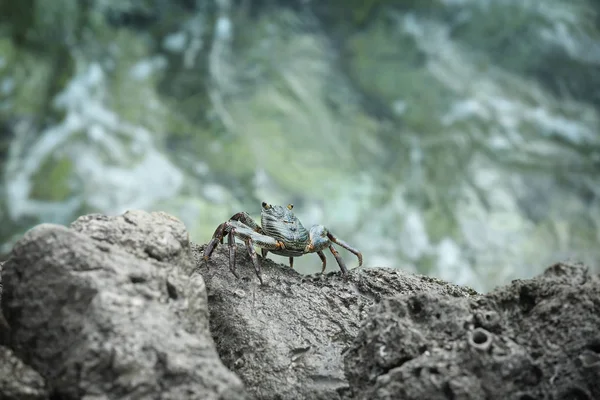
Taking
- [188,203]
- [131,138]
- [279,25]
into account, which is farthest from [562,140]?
[131,138]

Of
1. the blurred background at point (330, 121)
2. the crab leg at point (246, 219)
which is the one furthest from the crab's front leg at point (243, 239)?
the blurred background at point (330, 121)

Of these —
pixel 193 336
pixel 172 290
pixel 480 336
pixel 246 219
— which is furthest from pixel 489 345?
pixel 246 219

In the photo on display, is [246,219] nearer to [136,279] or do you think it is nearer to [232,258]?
[232,258]

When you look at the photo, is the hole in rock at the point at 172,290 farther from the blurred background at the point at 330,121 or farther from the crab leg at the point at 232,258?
the blurred background at the point at 330,121

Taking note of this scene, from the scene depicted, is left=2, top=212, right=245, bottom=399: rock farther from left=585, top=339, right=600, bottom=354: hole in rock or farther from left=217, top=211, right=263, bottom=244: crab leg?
left=585, top=339, right=600, bottom=354: hole in rock

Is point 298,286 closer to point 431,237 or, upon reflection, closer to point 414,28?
point 431,237

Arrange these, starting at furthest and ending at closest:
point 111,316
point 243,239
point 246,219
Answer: point 246,219
point 243,239
point 111,316

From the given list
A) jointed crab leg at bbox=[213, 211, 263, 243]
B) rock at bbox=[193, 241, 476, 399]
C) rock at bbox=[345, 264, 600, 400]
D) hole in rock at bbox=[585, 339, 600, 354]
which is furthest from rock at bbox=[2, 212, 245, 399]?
hole in rock at bbox=[585, 339, 600, 354]
